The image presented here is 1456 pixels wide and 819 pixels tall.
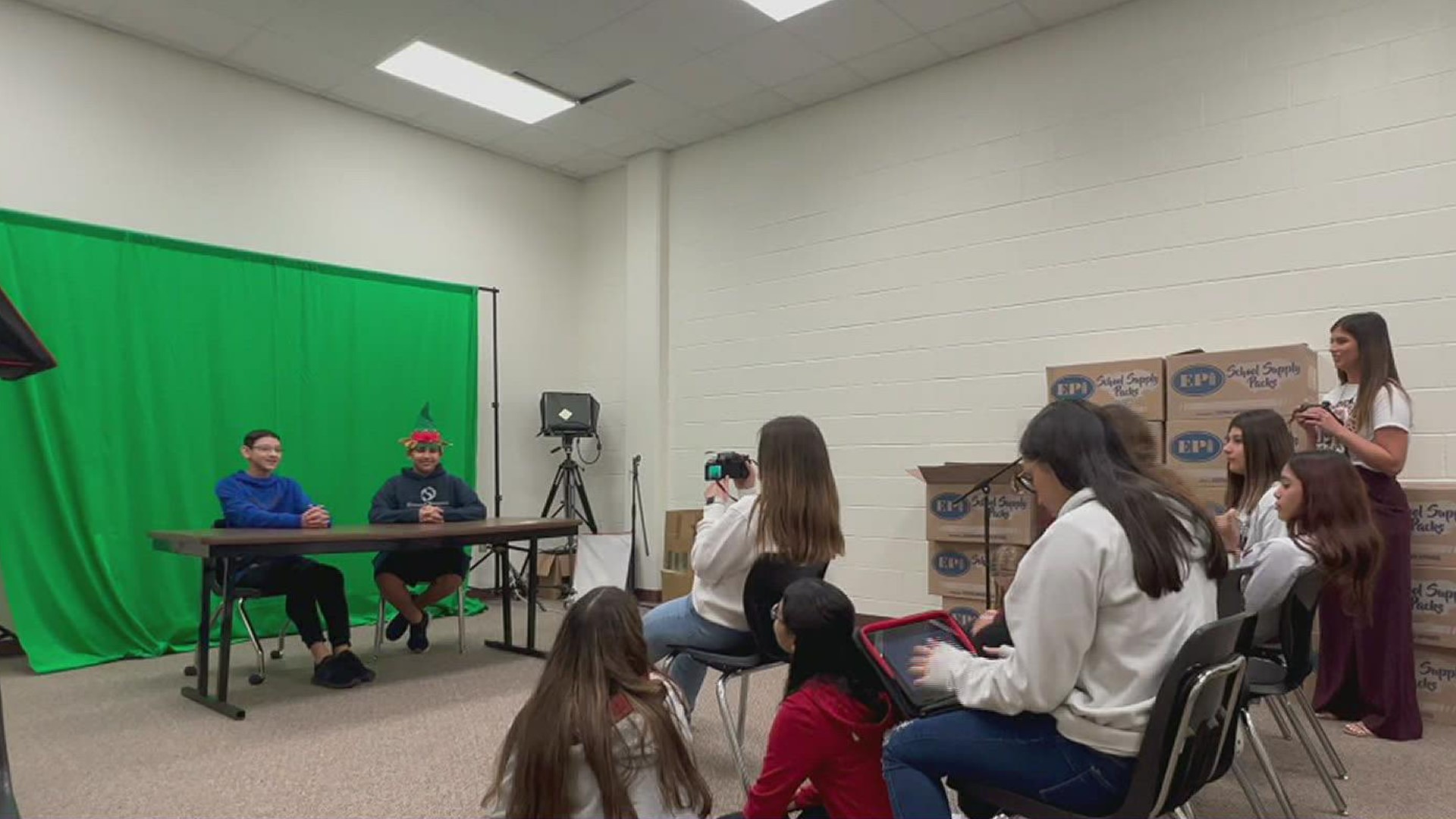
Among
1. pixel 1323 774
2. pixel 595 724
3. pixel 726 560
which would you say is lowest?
pixel 1323 774

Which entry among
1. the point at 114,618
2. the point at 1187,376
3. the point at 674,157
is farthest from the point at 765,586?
the point at 674,157

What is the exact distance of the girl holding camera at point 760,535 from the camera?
2.38 metres

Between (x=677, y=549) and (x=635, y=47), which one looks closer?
(x=635, y=47)

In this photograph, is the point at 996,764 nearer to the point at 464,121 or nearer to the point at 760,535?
the point at 760,535

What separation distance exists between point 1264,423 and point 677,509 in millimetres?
3836

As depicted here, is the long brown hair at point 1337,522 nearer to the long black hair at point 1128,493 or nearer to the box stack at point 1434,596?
the box stack at point 1434,596

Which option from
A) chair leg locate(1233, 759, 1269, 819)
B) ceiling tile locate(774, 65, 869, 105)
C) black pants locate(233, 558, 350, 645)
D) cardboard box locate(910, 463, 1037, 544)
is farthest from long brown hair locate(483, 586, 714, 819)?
ceiling tile locate(774, 65, 869, 105)

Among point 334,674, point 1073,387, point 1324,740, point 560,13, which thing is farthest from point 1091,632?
point 560,13

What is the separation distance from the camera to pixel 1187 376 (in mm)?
3623

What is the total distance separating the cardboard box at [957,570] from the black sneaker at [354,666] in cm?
257

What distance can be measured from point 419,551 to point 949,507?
8.63 feet

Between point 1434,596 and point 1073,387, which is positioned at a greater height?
point 1073,387

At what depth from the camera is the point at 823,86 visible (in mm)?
5168

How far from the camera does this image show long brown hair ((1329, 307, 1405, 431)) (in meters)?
3.13
